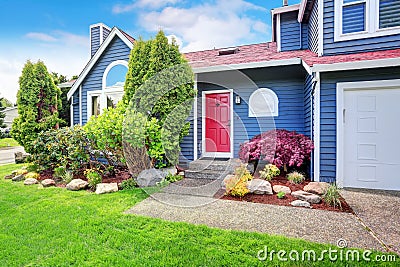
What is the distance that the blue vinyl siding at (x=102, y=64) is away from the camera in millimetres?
7938

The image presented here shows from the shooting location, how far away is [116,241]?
112 inches

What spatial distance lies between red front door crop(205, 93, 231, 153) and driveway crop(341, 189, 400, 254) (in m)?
3.37

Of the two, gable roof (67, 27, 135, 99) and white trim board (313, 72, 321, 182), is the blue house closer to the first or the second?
white trim board (313, 72, 321, 182)

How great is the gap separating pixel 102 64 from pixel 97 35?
220cm

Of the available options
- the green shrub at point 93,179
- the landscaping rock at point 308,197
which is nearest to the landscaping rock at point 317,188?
the landscaping rock at point 308,197

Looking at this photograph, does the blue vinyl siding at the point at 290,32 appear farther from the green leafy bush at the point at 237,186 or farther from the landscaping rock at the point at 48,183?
the landscaping rock at the point at 48,183

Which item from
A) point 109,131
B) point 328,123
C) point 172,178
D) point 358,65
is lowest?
point 172,178

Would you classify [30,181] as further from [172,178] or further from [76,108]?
[76,108]

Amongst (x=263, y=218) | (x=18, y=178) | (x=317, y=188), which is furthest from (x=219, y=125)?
(x=18, y=178)

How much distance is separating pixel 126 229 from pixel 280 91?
5443 millimetres

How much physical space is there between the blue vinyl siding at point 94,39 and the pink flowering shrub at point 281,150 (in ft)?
24.0

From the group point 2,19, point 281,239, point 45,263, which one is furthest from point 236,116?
point 2,19

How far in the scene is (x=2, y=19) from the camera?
9898mm

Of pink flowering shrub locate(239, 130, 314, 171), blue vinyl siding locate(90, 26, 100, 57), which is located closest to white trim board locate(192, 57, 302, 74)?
pink flowering shrub locate(239, 130, 314, 171)
